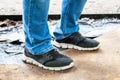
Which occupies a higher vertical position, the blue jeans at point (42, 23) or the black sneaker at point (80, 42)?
the blue jeans at point (42, 23)

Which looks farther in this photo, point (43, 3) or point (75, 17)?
point (75, 17)

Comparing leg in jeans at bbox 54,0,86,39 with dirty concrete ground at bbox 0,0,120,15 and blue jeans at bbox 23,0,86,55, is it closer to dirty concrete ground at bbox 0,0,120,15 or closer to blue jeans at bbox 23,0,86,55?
blue jeans at bbox 23,0,86,55

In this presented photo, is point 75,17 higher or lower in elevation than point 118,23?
higher

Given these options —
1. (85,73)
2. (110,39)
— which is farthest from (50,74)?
(110,39)

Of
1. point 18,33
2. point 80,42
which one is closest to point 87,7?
point 18,33

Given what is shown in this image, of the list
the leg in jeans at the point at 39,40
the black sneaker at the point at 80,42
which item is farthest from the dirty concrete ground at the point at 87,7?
the leg in jeans at the point at 39,40

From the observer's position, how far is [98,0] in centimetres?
339

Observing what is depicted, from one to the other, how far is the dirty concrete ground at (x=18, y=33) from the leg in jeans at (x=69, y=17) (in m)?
0.32

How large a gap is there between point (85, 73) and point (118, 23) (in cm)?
103

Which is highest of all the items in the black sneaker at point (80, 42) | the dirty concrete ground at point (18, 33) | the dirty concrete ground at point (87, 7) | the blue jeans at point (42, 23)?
the blue jeans at point (42, 23)

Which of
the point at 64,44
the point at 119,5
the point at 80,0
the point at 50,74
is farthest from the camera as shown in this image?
the point at 119,5

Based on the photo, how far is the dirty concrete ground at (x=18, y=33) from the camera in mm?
2102

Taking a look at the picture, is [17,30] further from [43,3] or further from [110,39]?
[43,3]

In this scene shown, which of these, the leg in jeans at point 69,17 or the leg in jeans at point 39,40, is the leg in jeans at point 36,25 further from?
the leg in jeans at point 69,17
